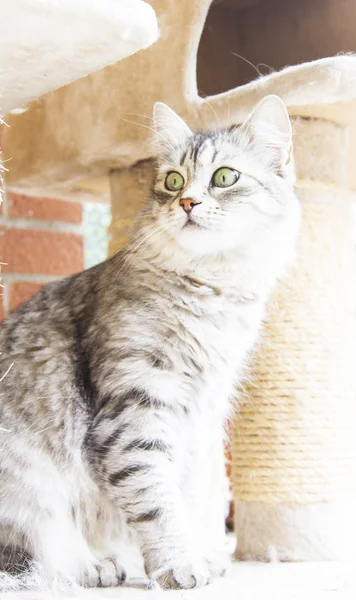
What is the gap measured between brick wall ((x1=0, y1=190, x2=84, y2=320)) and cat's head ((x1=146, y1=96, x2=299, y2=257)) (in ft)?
2.50

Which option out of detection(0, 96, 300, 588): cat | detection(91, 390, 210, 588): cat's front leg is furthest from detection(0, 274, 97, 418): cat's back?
detection(91, 390, 210, 588): cat's front leg

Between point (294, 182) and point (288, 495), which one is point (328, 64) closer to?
point (294, 182)

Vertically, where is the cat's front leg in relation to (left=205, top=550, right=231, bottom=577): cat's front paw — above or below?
above

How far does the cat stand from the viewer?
1.30 meters

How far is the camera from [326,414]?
1620mm

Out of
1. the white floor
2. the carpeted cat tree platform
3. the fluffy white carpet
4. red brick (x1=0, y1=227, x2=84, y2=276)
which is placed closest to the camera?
the fluffy white carpet

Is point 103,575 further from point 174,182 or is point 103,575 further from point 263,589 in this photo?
point 174,182

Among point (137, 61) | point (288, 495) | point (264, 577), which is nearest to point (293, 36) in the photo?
point (137, 61)

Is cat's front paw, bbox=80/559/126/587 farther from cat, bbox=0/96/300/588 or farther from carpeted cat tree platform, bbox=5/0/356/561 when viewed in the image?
carpeted cat tree platform, bbox=5/0/356/561

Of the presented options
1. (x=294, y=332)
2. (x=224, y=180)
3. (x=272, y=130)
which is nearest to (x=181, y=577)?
(x=294, y=332)

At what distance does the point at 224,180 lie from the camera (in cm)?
145

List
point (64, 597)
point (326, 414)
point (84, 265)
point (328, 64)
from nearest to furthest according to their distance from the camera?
point (64, 597) → point (328, 64) → point (326, 414) → point (84, 265)

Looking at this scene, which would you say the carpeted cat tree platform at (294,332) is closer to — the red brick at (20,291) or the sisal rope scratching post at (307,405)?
the sisal rope scratching post at (307,405)

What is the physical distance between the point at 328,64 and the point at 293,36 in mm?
758
